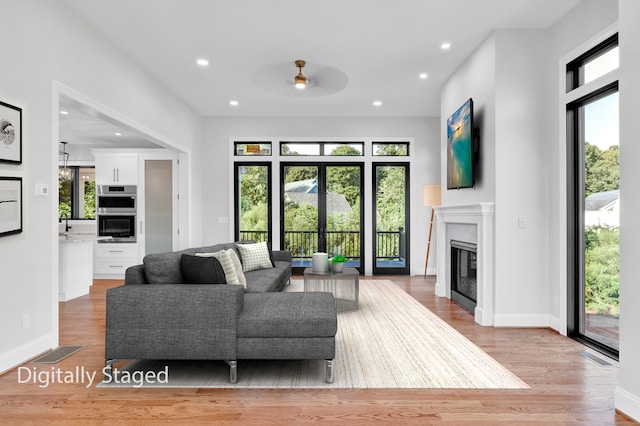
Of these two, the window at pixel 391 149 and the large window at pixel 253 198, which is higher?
the window at pixel 391 149

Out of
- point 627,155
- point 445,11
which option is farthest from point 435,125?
point 627,155

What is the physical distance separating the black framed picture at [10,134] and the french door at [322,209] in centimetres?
454

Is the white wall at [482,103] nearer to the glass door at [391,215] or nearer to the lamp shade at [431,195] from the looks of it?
the lamp shade at [431,195]

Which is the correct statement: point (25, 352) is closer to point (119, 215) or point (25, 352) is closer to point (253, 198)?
point (119, 215)

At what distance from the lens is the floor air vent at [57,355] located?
9.37 feet

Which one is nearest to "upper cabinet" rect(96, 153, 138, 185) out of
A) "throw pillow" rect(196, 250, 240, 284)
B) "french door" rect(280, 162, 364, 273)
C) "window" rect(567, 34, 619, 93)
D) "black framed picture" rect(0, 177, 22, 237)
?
"french door" rect(280, 162, 364, 273)

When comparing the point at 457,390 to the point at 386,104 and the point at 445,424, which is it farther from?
the point at 386,104

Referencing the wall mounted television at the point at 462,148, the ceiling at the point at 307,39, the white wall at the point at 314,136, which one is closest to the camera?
the ceiling at the point at 307,39

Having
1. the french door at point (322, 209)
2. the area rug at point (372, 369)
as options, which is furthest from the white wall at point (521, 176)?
the french door at point (322, 209)

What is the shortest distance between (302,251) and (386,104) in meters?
3.13

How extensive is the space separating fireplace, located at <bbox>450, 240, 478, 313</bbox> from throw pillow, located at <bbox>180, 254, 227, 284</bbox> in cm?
296

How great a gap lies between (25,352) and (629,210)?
4.34 meters

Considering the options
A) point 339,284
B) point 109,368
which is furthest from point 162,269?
point 339,284

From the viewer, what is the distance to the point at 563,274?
3564 millimetres
